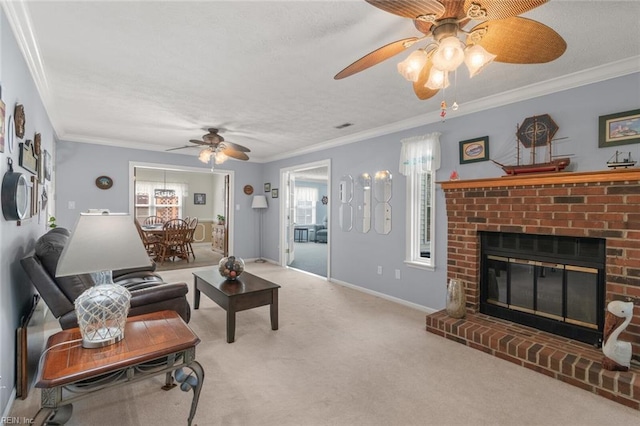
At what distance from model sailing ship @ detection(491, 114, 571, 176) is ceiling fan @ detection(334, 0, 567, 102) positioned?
55.2 inches

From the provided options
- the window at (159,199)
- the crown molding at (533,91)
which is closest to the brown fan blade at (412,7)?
the crown molding at (533,91)

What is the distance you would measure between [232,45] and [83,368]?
6.61ft

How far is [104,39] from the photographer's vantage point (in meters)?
2.07

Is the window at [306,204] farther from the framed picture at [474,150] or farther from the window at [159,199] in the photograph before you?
the framed picture at [474,150]

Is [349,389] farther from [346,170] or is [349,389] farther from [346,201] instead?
[346,170]

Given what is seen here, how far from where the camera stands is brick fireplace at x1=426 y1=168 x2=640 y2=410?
7.14 ft

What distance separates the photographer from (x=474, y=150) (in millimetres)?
3273

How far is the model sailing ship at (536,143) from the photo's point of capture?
261 centimetres

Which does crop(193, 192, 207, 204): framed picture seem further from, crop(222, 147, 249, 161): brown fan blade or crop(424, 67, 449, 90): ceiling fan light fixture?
crop(424, 67, 449, 90): ceiling fan light fixture

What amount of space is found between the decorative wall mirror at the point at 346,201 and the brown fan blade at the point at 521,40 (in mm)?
3317

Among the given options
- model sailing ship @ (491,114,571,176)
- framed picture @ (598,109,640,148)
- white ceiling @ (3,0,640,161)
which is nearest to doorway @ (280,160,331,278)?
white ceiling @ (3,0,640,161)

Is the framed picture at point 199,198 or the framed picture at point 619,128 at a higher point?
the framed picture at point 619,128

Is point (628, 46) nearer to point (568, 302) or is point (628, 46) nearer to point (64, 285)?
point (568, 302)

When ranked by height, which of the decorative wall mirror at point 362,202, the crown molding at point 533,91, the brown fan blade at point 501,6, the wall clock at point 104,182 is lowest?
the decorative wall mirror at point 362,202
